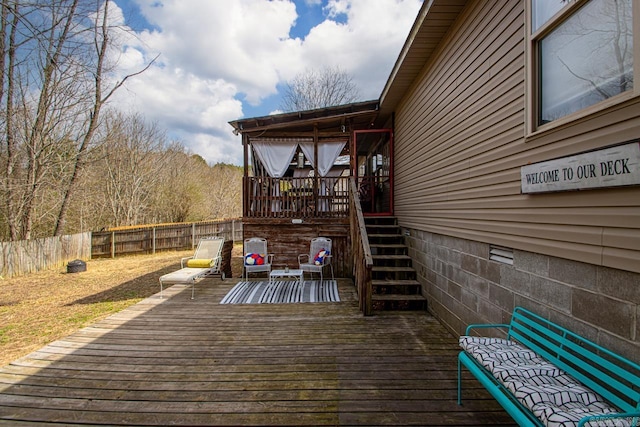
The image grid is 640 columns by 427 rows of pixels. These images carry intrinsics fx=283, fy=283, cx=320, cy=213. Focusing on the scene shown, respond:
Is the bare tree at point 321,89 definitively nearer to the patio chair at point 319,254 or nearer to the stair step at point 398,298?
the patio chair at point 319,254

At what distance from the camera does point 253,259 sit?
253 inches

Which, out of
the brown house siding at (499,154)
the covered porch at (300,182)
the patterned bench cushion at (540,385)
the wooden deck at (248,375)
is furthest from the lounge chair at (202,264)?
the patterned bench cushion at (540,385)

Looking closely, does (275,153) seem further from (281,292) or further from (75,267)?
(75,267)

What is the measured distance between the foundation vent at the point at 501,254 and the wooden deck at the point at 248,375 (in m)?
1.11

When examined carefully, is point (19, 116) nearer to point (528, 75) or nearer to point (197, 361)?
point (197, 361)

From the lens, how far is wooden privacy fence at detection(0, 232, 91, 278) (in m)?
8.23

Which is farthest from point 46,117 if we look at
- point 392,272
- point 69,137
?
Answer: point 392,272

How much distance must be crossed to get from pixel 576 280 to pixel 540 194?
2.20 ft

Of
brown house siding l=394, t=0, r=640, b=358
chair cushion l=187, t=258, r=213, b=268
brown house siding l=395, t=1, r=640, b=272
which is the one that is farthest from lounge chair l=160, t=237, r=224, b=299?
brown house siding l=395, t=1, r=640, b=272

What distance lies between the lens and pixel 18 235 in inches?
373

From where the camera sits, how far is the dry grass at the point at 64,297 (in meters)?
4.08

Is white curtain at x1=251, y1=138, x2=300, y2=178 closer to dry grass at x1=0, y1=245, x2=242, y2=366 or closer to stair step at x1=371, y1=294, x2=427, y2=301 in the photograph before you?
dry grass at x1=0, y1=245, x2=242, y2=366

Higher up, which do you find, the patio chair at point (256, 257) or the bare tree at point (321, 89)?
the bare tree at point (321, 89)

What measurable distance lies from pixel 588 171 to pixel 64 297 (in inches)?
351
